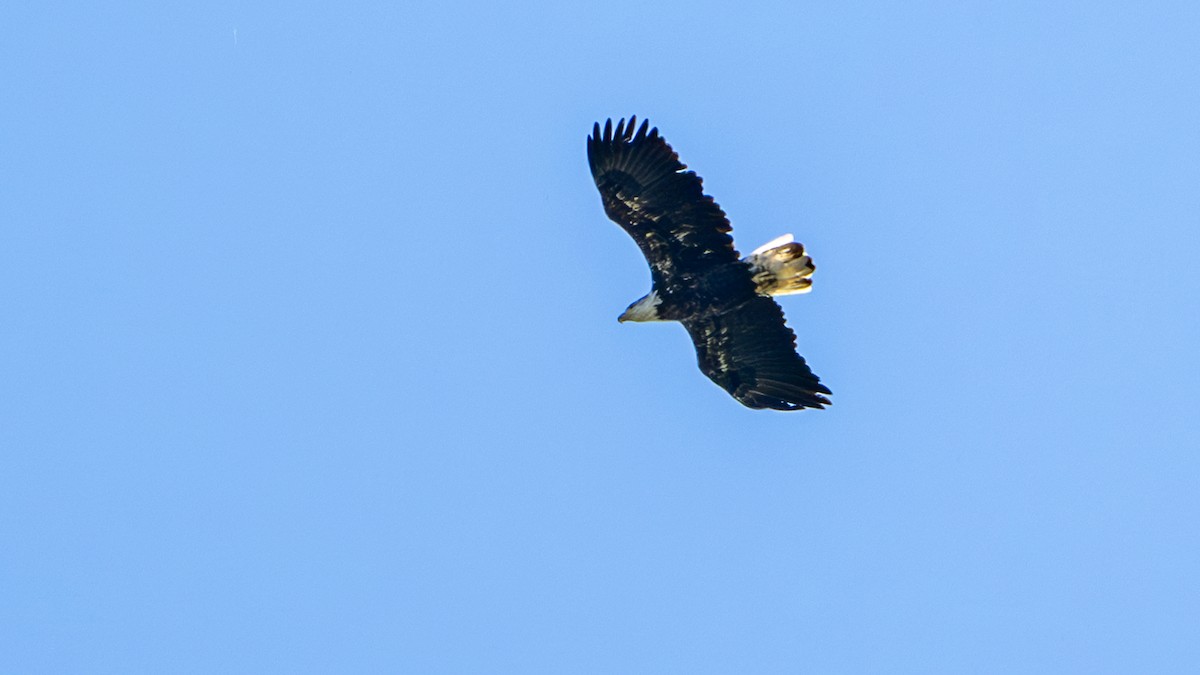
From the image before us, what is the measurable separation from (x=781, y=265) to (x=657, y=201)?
1.36 metres

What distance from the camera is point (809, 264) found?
2080 centimetres

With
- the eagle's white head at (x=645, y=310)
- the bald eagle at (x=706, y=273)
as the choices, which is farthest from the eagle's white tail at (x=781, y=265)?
the eagle's white head at (x=645, y=310)

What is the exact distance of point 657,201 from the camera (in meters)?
20.5

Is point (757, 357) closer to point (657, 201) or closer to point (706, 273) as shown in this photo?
point (706, 273)

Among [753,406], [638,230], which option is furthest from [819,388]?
[638,230]

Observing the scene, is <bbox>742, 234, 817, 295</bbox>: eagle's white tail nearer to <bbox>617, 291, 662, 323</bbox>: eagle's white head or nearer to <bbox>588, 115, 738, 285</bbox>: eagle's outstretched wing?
<bbox>588, 115, 738, 285</bbox>: eagle's outstretched wing

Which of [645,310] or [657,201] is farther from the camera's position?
[645,310]

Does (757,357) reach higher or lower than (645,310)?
lower

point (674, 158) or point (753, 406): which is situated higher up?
point (674, 158)

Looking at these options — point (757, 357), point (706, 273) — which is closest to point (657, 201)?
point (706, 273)

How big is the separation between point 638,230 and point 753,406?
217 cm

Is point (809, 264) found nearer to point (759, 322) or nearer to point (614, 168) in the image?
point (759, 322)

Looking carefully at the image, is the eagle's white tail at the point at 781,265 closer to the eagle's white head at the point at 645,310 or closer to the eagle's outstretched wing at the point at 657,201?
the eagle's outstretched wing at the point at 657,201

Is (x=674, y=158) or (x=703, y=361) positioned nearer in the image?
(x=674, y=158)
